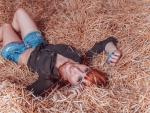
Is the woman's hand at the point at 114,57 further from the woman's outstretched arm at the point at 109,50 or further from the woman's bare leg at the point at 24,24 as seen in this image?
the woman's bare leg at the point at 24,24

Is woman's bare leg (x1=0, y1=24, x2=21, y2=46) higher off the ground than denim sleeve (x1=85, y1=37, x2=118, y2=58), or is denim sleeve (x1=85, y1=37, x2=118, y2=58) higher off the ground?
woman's bare leg (x1=0, y1=24, x2=21, y2=46)

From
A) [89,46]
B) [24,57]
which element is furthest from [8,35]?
[89,46]

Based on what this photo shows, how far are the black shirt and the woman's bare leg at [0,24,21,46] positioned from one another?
0.28 metres

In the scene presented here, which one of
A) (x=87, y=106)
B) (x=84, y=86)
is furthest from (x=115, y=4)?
(x=87, y=106)

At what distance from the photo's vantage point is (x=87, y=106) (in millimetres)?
1713

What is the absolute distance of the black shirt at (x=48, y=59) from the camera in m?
1.97

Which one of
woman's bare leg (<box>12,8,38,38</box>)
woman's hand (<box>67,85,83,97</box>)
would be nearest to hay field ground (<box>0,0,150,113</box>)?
woman's hand (<box>67,85,83,97</box>)

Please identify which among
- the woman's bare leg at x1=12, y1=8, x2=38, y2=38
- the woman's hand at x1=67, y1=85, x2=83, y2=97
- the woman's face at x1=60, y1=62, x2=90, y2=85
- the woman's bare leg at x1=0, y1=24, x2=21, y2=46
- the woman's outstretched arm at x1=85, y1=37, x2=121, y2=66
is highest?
the woman's bare leg at x1=12, y1=8, x2=38, y2=38

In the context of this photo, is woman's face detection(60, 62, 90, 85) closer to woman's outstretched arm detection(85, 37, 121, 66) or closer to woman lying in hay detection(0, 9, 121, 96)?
woman lying in hay detection(0, 9, 121, 96)

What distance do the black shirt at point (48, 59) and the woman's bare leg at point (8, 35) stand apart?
0.28m

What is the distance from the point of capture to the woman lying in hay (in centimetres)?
194

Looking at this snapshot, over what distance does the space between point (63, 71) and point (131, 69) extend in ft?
1.73

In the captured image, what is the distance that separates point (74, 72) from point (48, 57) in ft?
1.03

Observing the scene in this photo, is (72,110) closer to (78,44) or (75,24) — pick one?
(78,44)
